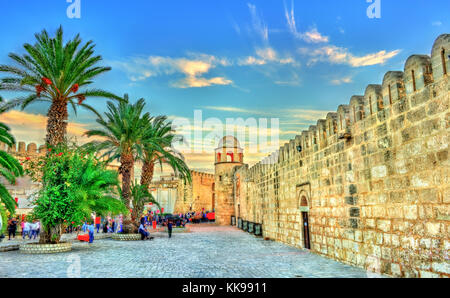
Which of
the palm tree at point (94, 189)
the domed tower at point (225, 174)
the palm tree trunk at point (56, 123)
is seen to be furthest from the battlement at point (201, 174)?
the palm tree trunk at point (56, 123)

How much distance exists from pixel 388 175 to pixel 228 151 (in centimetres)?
2400

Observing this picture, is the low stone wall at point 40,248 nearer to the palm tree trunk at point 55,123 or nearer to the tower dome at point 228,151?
the palm tree trunk at point 55,123

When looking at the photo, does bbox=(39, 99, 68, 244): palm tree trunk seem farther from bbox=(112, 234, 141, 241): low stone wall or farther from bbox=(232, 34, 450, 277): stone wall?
bbox=(232, 34, 450, 277): stone wall

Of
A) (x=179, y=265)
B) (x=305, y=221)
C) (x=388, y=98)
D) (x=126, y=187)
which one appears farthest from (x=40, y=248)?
(x=388, y=98)

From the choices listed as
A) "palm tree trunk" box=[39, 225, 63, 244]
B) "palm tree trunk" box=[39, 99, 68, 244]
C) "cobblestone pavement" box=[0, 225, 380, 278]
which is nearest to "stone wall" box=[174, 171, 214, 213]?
"palm tree trunk" box=[39, 99, 68, 244]

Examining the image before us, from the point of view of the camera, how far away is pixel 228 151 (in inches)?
1171

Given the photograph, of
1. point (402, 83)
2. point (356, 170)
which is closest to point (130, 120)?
point (356, 170)

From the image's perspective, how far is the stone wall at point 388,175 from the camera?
4.77 m

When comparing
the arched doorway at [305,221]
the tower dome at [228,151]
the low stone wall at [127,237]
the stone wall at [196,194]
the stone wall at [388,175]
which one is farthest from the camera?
the stone wall at [196,194]

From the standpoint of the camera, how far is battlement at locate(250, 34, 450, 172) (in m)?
4.87

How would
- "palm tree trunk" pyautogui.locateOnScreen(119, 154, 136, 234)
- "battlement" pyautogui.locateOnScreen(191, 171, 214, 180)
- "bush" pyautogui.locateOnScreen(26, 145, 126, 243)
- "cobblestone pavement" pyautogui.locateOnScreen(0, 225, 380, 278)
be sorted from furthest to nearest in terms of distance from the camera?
"battlement" pyautogui.locateOnScreen(191, 171, 214, 180), "palm tree trunk" pyautogui.locateOnScreen(119, 154, 136, 234), "bush" pyautogui.locateOnScreen(26, 145, 126, 243), "cobblestone pavement" pyautogui.locateOnScreen(0, 225, 380, 278)

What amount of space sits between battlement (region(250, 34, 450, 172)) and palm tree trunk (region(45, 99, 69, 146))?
8985mm

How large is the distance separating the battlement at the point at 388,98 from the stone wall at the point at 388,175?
0.05 ft

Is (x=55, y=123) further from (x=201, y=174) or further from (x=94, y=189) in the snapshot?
(x=201, y=174)
